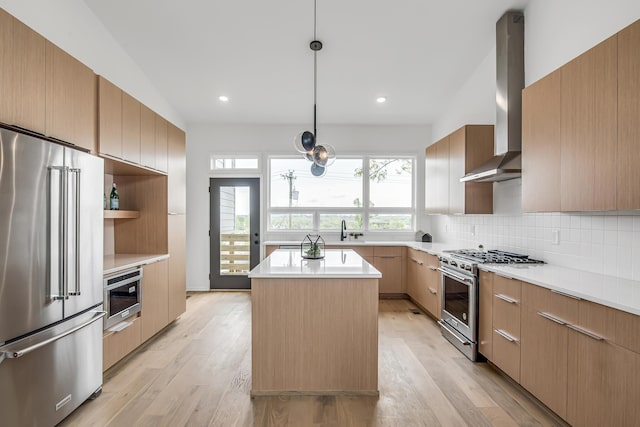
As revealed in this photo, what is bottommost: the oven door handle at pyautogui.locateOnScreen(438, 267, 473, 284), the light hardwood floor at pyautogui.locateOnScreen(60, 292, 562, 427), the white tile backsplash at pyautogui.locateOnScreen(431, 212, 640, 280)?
the light hardwood floor at pyautogui.locateOnScreen(60, 292, 562, 427)


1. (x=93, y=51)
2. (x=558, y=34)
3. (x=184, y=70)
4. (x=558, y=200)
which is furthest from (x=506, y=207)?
(x=93, y=51)

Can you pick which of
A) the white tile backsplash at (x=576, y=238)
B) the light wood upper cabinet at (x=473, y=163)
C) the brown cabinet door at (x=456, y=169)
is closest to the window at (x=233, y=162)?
the brown cabinet door at (x=456, y=169)

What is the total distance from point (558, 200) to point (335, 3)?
261 centimetres

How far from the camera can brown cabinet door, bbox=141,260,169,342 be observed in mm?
3117

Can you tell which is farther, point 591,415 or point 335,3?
point 335,3

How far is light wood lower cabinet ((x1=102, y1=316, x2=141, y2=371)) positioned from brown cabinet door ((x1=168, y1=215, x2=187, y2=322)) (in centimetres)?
69

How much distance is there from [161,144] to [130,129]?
0.57 metres

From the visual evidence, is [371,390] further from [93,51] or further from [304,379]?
[93,51]

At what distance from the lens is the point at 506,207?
132 inches

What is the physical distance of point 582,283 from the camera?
199 centimetres

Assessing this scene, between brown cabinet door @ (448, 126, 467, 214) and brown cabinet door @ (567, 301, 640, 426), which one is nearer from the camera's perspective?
brown cabinet door @ (567, 301, 640, 426)

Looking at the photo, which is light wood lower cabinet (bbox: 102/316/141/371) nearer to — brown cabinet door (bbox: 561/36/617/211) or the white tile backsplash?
brown cabinet door (bbox: 561/36/617/211)

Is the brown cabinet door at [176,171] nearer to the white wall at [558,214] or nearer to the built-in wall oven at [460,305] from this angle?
the built-in wall oven at [460,305]

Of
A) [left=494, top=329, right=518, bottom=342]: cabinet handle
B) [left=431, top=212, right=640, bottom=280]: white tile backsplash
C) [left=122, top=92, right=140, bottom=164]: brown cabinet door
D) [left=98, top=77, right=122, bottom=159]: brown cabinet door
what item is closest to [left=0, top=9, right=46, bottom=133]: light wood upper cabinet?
[left=98, top=77, right=122, bottom=159]: brown cabinet door
